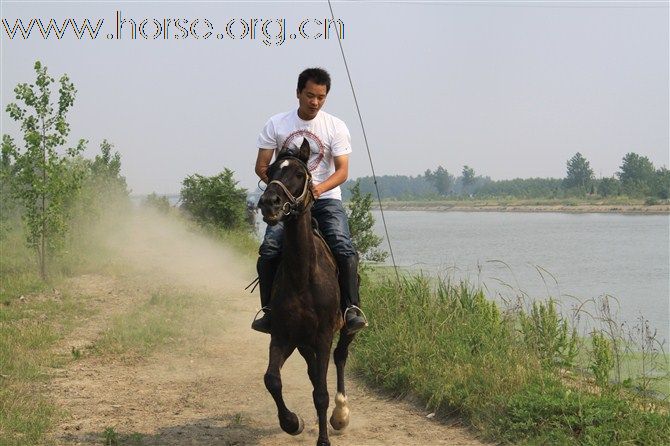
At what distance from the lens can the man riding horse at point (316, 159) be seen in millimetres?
6441

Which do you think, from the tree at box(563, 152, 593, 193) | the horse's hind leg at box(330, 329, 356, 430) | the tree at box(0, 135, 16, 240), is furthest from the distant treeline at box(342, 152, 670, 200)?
the horse's hind leg at box(330, 329, 356, 430)

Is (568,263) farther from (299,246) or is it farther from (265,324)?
(299,246)

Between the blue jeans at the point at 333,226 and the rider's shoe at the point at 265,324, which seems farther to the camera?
the blue jeans at the point at 333,226

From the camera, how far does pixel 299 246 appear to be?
5930 mm

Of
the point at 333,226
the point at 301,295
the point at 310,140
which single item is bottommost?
the point at 301,295

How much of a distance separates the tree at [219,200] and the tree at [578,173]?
211ft

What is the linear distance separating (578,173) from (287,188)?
85558mm

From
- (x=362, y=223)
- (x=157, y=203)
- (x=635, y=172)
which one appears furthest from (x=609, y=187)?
(x=362, y=223)

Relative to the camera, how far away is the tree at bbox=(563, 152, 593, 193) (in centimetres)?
8550

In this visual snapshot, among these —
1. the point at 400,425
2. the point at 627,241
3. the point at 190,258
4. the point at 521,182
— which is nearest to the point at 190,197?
the point at 190,258

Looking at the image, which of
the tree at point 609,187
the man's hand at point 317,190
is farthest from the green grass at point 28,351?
the tree at point 609,187

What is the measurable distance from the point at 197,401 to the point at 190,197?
823 inches

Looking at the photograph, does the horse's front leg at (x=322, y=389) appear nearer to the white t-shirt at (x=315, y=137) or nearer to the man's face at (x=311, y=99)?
the white t-shirt at (x=315, y=137)

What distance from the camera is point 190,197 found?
2836 cm
